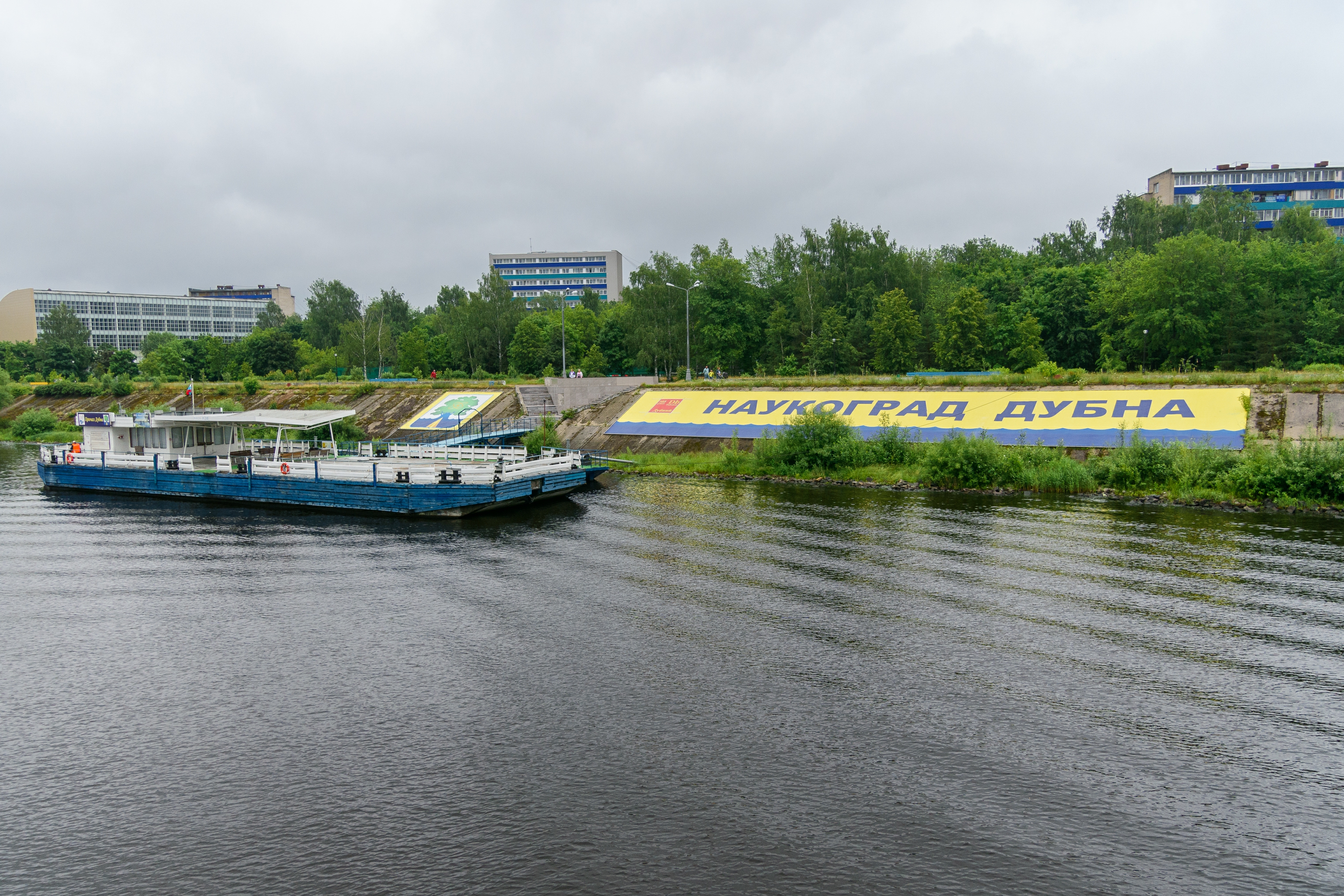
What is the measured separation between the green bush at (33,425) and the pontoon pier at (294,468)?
4651 centimetres

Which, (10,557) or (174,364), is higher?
(174,364)

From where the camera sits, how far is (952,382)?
5922 centimetres

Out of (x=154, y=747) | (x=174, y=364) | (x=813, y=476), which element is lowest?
(x=154, y=747)

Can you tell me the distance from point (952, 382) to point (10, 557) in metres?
53.9

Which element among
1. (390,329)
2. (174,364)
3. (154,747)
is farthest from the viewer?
(174,364)

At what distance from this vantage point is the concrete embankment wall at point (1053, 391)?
4419 centimetres

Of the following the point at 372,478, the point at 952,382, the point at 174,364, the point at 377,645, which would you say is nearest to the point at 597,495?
the point at 372,478

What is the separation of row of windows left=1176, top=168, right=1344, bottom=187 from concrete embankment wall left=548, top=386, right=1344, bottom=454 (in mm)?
107582

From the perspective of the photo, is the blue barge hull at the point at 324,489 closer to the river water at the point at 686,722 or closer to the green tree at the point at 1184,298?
the river water at the point at 686,722

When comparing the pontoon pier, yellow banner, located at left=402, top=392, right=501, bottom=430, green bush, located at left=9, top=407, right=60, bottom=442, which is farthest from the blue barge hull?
green bush, located at left=9, top=407, right=60, bottom=442

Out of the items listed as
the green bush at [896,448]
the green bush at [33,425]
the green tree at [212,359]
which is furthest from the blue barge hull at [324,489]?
the green tree at [212,359]

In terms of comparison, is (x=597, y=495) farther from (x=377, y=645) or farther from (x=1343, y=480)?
(x=1343, y=480)

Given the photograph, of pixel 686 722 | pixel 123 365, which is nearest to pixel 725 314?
pixel 686 722

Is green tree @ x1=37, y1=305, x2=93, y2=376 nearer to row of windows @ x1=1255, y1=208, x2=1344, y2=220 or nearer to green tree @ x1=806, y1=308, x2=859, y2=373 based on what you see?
green tree @ x1=806, y1=308, x2=859, y2=373
